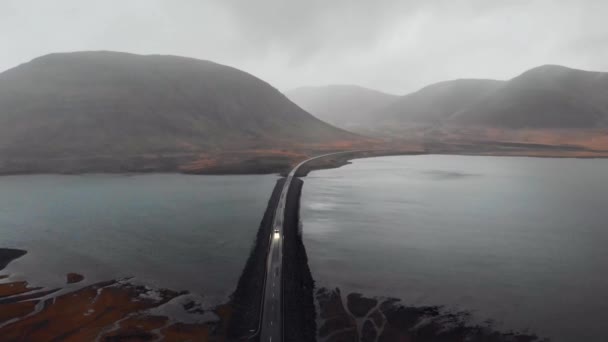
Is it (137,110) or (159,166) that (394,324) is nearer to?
(159,166)

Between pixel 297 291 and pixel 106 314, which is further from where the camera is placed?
pixel 297 291

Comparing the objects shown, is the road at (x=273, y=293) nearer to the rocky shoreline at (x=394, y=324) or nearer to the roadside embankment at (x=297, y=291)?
the roadside embankment at (x=297, y=291)

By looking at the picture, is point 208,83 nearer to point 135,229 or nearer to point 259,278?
point 135,229

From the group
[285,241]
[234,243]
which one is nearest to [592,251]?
[285,241]

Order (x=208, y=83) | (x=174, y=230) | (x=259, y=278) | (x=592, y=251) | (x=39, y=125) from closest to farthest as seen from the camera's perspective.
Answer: (x=259, y=278), (x=592, y=251), (x=174, y=230), (x=39, y=125), (x=208, y=83)

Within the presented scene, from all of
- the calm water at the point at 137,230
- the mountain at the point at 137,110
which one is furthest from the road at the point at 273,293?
the mountain at the point at 137,110

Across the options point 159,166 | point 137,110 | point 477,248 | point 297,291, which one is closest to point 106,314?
point 297,291
